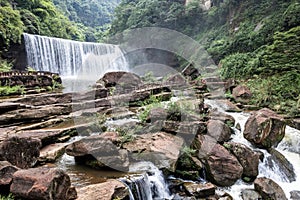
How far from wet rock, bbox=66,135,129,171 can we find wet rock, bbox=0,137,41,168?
0.82 m

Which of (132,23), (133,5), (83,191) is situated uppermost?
(133,5)

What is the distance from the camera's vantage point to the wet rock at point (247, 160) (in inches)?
236

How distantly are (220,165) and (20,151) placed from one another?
4.19 m

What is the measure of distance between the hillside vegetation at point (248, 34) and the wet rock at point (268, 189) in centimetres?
526

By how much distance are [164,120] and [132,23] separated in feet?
95.8

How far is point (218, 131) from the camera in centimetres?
685

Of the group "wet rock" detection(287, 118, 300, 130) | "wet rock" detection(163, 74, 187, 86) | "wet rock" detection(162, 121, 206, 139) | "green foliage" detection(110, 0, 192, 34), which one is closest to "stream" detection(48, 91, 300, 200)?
"wet rock" detection(162, 121, 206, 139)

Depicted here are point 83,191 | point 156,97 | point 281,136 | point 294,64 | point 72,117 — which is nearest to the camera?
point 83,191

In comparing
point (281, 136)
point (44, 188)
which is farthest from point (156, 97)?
point (44, 188)

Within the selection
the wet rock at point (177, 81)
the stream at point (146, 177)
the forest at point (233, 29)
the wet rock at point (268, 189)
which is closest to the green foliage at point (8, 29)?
the forest at point (233, 29)

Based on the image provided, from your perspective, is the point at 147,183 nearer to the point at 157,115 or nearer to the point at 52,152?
the point at 52,152

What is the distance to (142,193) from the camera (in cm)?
457

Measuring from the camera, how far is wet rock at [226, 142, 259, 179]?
5988mm

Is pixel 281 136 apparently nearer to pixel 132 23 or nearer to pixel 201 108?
pixel 201 108
